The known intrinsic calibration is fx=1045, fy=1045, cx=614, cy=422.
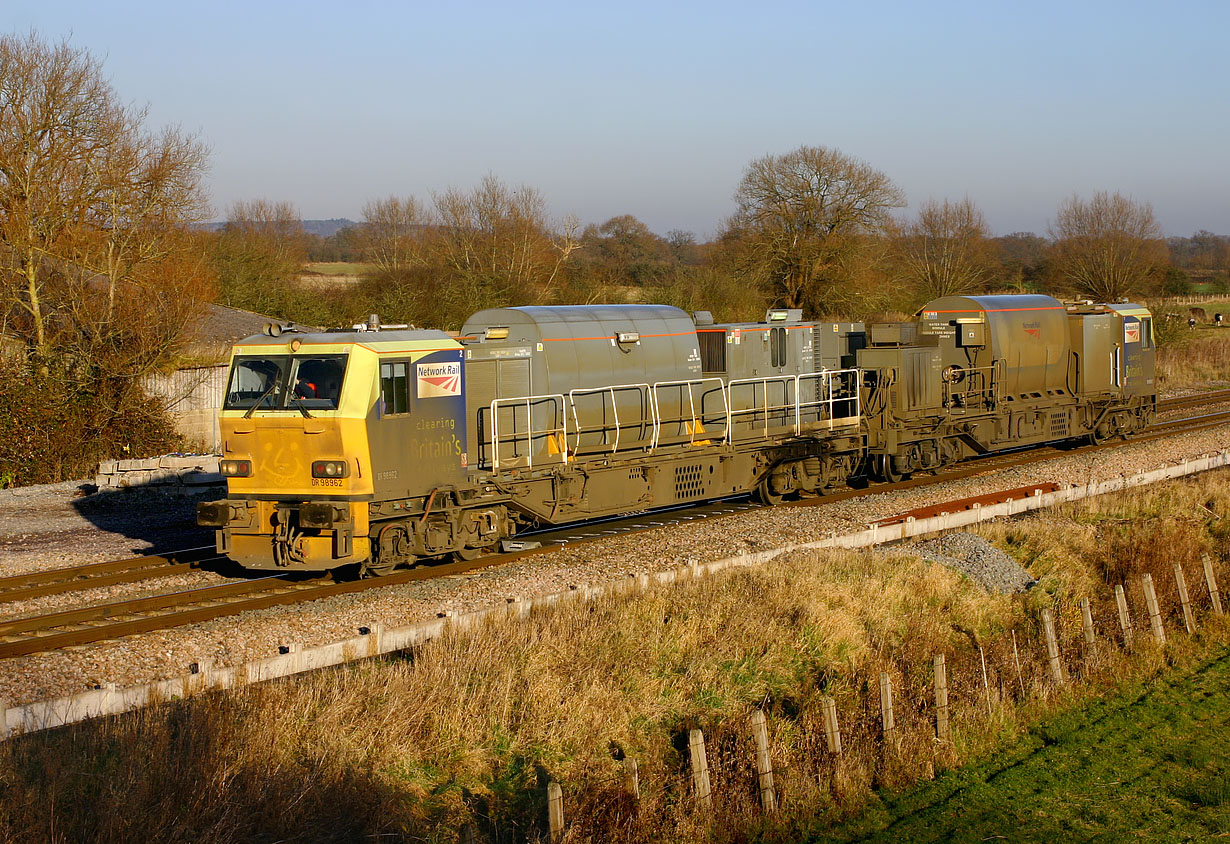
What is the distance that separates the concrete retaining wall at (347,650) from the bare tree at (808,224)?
34047mm

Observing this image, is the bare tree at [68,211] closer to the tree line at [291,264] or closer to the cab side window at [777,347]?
the tree line at [291,264]

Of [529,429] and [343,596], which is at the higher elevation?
[529,429]

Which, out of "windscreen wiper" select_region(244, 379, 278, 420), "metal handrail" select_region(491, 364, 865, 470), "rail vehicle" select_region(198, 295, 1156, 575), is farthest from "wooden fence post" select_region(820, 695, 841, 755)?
"windscreen wiper" select_region(244, 379, 278, 420)

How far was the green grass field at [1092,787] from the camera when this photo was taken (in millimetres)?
9328

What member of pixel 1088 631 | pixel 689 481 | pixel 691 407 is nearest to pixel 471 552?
pixel 689 481

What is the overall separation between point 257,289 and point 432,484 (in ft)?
106

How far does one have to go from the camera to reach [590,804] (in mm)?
8750

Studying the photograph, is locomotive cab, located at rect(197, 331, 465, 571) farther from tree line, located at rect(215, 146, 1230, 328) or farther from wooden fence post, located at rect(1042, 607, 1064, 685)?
tree line, located at rect(215, 146, 1230, 328)

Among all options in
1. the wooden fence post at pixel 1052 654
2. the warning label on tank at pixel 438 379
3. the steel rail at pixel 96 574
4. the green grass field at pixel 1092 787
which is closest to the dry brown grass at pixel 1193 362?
the wooden fence post at pixel 1052 654

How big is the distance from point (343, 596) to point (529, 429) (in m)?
3.63

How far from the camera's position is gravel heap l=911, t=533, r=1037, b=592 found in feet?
50.2

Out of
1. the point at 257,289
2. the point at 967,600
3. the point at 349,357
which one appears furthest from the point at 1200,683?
the point at 257,289

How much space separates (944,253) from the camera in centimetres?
6394

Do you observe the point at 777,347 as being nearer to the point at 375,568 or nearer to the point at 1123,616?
the point at 1123,616
